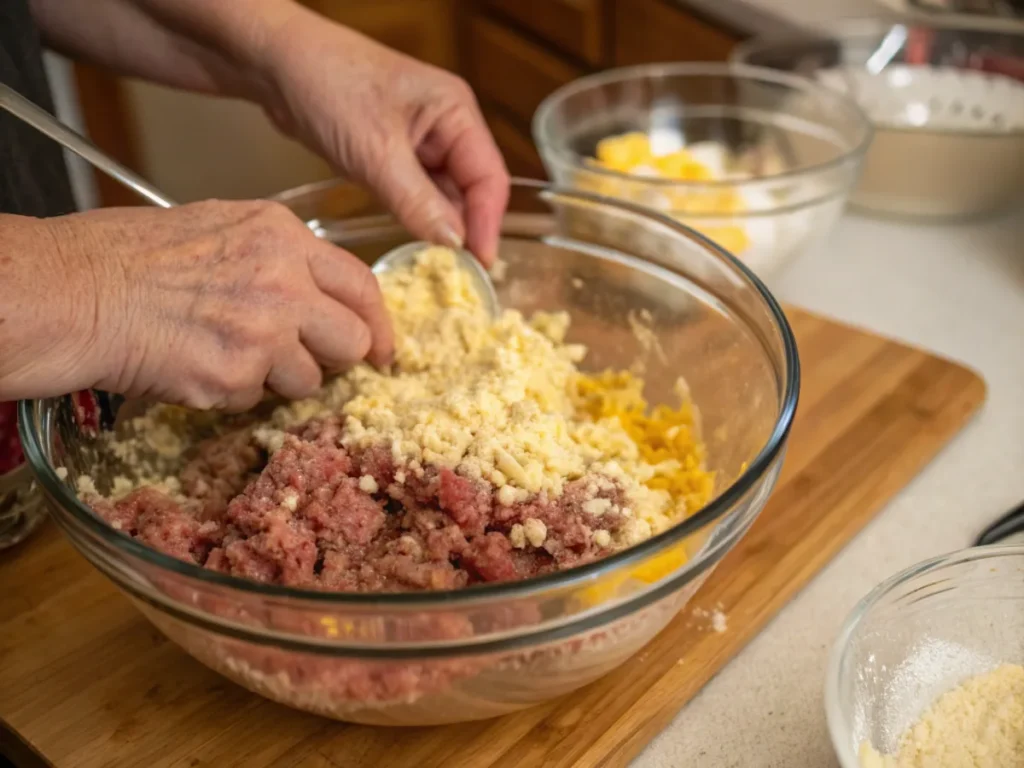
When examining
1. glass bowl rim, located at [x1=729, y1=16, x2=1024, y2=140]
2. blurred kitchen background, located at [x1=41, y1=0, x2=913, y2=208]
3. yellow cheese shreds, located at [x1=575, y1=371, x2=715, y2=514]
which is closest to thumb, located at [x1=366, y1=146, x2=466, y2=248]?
yellow cheese shreds, located at [x1=575, y1=371, x2=715, y2=514]

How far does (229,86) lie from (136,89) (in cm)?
182

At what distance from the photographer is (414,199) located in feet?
3.72

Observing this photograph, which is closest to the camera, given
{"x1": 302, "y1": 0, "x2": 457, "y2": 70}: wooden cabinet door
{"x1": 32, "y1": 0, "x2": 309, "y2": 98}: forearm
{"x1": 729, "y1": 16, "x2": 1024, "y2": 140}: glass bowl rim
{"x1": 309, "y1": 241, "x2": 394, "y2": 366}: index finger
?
{"x1": 309, "y1": 241, "x2": 394, "y2": 366}: index finger

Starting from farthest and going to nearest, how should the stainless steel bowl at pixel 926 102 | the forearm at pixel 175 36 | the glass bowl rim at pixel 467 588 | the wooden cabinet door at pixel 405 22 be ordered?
the wooden cabinet door at pixel 405 22
the stainless steel bowl at pixel 926 102
the forearm at pixel 175 36
the glass bowl rim at pixel 467 588

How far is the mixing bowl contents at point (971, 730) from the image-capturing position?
71 centimetres

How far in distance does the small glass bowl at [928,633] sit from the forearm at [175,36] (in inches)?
33.9

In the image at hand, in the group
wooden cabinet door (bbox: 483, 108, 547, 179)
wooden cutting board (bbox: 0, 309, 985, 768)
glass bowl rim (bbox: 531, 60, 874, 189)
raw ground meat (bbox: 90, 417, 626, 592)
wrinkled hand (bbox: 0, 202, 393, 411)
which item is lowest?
wooden cabinet door (bbox: 483, 108, 547, 179)

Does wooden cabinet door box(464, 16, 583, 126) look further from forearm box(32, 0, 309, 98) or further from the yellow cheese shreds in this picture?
the yellow cheese shreds

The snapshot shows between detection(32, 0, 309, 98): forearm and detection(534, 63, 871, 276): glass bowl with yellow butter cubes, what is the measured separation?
0.42 meters

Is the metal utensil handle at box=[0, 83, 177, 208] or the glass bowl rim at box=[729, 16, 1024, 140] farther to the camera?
the glass bowl rim at box=[729, 16, 1024, 140]

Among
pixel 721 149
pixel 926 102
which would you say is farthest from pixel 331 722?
pixel 926 102

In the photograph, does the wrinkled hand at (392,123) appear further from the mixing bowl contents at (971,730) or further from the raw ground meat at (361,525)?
the mixing bowl contents at (971,730)

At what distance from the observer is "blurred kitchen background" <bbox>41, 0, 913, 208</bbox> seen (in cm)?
209

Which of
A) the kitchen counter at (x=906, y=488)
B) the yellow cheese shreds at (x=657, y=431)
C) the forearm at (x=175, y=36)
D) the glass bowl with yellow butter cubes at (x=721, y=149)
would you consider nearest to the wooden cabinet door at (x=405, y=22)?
the glass bowl with yellow butter cubes at (x=721, y=149)
